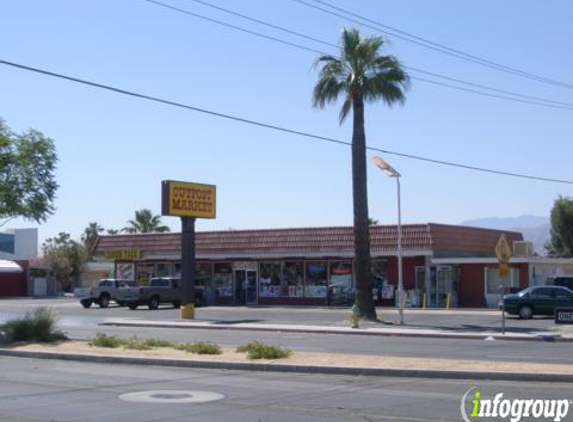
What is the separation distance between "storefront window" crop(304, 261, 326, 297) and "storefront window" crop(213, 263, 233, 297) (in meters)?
6.07

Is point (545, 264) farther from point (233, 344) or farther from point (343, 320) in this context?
point (233, 344)

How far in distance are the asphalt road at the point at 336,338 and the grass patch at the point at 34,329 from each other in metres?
3.80

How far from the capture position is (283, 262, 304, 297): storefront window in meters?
54.8

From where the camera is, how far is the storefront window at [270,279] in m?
55.7

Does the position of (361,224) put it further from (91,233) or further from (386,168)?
(91,233)

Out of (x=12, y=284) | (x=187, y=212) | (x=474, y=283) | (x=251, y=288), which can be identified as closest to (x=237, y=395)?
(x=187, y=212)

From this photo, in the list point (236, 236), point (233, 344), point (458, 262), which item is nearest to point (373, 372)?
point (233, 344)

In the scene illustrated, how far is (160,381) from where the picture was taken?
53.1ft

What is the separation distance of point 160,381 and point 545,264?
3827 cm

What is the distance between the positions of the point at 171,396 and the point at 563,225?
215 ft

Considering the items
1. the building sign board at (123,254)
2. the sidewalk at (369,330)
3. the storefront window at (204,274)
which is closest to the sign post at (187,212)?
the sidewalk at (369,330)

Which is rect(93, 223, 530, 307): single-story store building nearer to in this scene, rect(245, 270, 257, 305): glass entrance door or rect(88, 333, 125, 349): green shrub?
rect(245, 270, 257, 305): glass entrance door

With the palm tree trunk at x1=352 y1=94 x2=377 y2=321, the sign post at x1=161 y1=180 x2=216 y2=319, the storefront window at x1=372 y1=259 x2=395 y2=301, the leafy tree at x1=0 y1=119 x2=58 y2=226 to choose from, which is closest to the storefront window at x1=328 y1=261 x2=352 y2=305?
the storefront window at x1=372 y1=259 x2=395 y2=301

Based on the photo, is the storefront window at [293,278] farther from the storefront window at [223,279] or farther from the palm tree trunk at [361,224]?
the palm tree trunk at [361,224]
